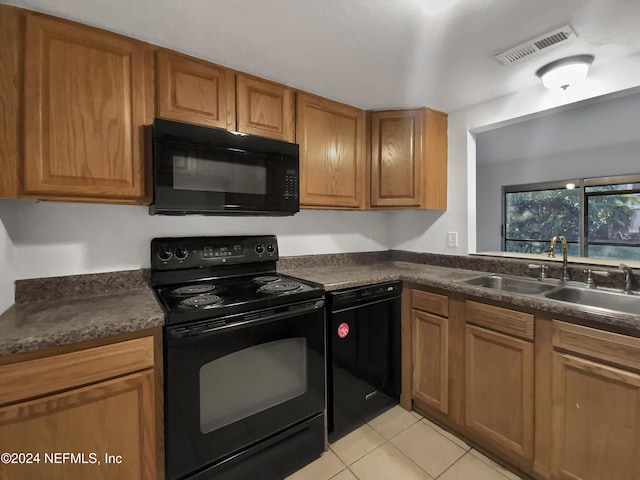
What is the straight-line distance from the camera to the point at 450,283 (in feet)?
5.57

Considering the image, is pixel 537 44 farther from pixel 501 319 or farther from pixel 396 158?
pixel 501 319

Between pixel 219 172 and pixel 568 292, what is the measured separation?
2043 millimetres

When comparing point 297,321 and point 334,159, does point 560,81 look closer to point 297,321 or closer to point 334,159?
point 334,159

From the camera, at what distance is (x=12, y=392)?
90 cm

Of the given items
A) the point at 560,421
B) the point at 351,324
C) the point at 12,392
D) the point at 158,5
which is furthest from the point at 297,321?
the point at 158,5

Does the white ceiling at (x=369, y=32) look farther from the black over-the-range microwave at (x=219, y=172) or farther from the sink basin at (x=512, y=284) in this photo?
the sink basin at (x=512, y=284)

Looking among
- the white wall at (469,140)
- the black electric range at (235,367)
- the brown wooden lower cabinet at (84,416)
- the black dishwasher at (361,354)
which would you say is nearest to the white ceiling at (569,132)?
the white wall at (469,140)

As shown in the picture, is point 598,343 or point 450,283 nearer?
point 598,343

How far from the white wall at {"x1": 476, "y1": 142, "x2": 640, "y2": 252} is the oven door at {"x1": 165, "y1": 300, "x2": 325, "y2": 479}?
3.00m

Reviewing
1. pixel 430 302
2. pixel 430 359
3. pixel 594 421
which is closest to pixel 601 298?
pixel 594 421

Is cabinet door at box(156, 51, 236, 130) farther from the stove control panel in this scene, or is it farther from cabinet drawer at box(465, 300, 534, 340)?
cabinet drawer at box(465, 300, 534, 340)

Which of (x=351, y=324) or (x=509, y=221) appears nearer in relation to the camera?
(x=351, y=324)

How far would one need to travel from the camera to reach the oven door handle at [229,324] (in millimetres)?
1143

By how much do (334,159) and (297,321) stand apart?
3.79ft
